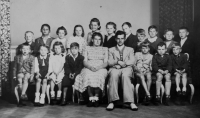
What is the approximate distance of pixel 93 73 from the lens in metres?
4.21

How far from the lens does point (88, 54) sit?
4484 mm

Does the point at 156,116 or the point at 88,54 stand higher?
the point at 88,54

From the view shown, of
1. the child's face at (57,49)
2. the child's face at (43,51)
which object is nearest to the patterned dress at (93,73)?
the child's face at (57,49)

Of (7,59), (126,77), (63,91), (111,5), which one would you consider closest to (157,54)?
(126,77)

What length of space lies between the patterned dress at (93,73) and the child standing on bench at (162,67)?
0.82 metres

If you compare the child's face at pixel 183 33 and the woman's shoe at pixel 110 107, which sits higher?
the child's face at pixel 183 33

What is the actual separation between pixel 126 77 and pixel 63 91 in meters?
1.06

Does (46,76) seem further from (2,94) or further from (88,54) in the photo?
(2,94)

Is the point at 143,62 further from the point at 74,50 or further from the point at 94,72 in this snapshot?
the point at 74,50

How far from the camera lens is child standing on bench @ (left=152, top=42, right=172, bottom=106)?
167 inches

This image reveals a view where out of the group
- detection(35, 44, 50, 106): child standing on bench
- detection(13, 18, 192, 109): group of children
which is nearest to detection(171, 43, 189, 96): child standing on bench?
detection(13, 18, 192, 109): group of children

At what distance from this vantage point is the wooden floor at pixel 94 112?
139 inches

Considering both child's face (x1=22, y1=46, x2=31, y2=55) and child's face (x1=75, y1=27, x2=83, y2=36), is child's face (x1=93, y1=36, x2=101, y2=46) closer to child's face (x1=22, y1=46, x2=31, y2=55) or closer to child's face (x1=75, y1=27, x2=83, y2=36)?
child's face (x1=75, y1=27, x2=83, y2=36)

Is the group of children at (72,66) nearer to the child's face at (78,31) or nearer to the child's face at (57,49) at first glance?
the child's face at (57,49)
